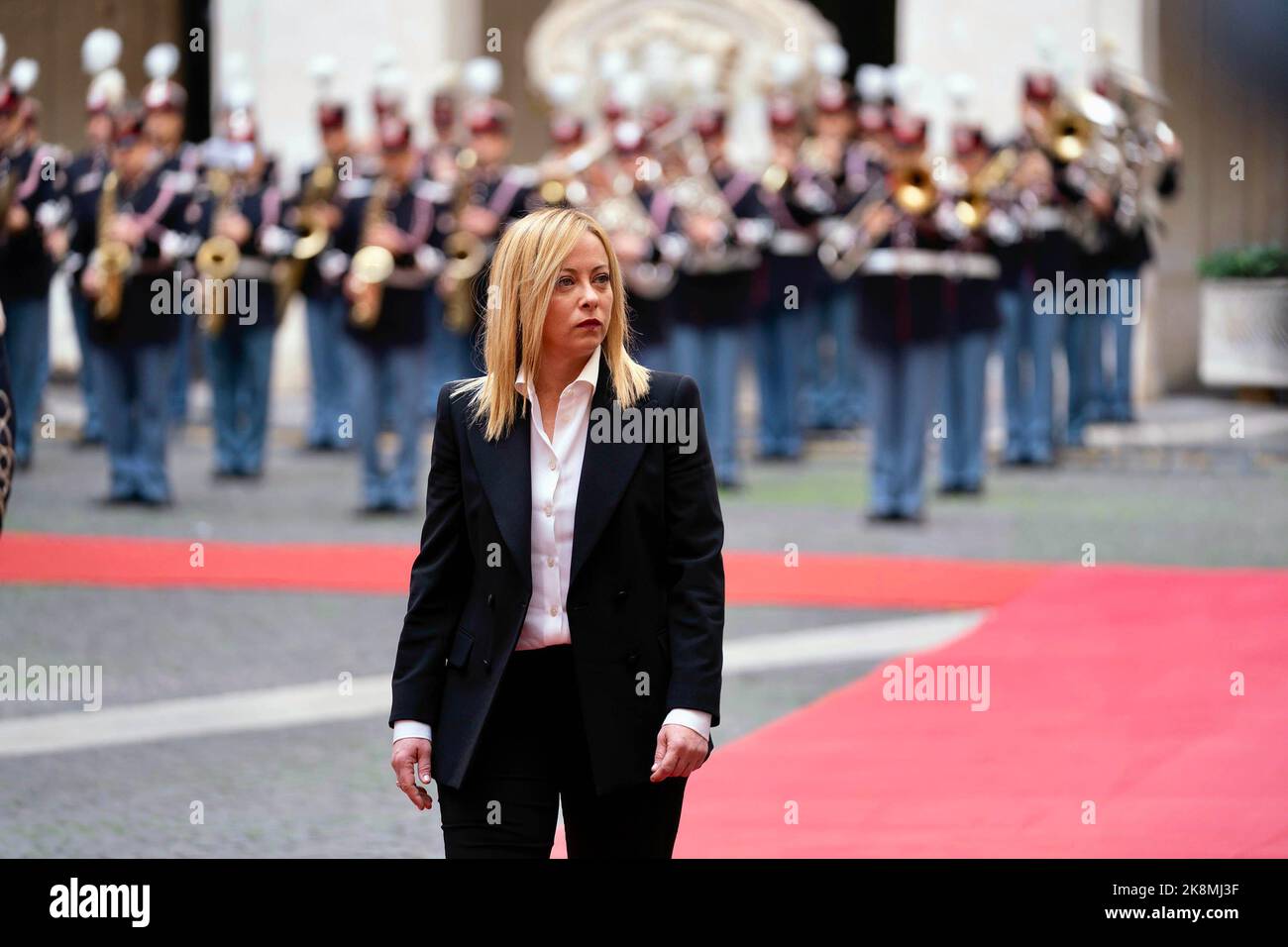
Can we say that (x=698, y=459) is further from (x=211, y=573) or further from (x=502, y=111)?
(x=502, y=111)

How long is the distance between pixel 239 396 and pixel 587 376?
10.9 meters

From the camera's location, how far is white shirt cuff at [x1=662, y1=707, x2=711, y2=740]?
340 cm

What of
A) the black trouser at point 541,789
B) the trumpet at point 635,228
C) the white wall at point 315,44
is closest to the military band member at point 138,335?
the trumpet at point 635,228

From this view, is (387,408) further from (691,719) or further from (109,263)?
(691,719)

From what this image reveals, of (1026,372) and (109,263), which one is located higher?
(109,263)

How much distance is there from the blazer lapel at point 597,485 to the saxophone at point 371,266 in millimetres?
8732

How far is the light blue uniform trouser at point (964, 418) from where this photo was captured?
12.7m

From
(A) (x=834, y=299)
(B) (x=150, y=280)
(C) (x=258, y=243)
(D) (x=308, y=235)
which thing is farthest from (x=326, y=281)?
(A) (x=834, y=299)

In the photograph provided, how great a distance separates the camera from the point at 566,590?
347cm

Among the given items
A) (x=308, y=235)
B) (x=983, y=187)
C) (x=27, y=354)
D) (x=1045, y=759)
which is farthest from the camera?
(x=308, y=235)

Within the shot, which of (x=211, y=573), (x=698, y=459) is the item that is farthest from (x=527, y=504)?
(x=211, y=573)

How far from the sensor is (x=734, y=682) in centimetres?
736

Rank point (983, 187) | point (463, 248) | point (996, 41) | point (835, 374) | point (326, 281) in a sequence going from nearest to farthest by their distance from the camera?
point (983, 187), point (463, 248), point (326, 281), point (835, 374), point (996, 41)
